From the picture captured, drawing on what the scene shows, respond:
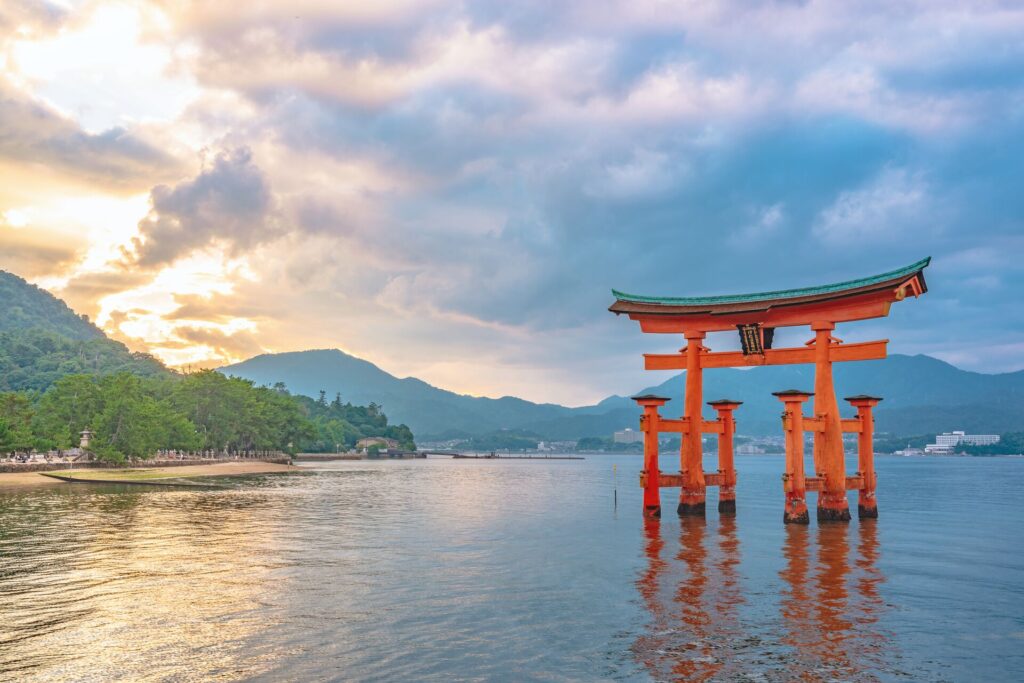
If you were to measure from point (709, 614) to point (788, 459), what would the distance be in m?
16.9

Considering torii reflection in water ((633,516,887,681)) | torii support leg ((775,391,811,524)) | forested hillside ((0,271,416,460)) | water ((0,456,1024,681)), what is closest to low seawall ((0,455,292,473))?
forested hillside ((0,271,416,460))

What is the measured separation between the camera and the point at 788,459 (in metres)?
33.7

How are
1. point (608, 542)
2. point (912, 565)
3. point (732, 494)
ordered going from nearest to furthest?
point (912, 565) → point (608, 542) → point (732, 494)

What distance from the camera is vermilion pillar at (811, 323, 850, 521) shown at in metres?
34.2

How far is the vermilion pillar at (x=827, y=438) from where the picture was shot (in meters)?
34.2

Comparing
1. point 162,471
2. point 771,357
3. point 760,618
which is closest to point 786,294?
point 771,357

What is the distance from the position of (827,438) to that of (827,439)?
0.06 metres

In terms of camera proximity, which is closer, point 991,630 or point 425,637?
point 425,637

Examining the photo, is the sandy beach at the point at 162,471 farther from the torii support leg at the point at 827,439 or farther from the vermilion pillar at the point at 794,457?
the torii support leg at the point at 827,439

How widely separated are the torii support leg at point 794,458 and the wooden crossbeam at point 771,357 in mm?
2010

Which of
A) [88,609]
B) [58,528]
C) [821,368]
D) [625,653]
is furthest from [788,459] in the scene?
[58,528]

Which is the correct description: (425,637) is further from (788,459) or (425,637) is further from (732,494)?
(732,494)

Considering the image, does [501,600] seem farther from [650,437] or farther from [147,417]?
[147,417]

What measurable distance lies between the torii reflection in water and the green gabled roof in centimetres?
1111
